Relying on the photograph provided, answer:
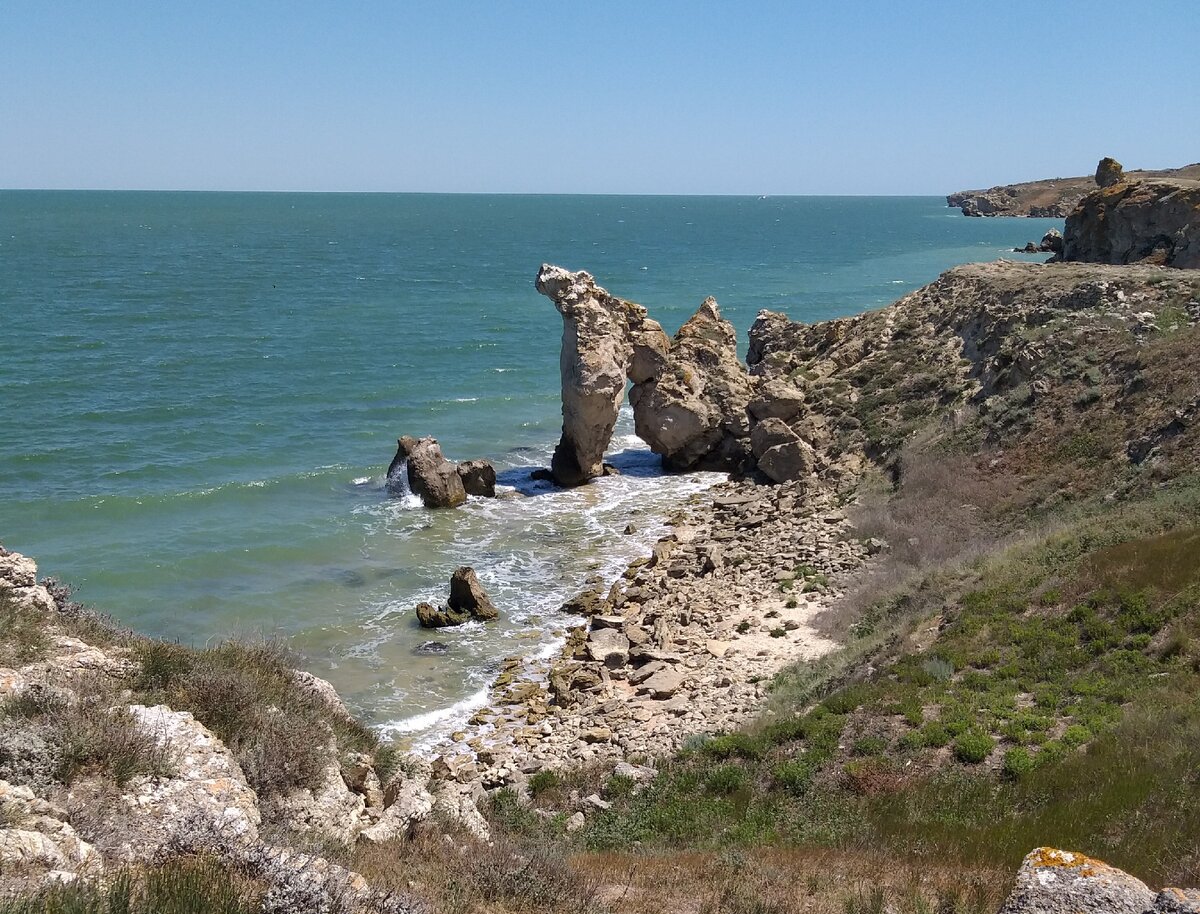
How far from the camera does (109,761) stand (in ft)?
28.5

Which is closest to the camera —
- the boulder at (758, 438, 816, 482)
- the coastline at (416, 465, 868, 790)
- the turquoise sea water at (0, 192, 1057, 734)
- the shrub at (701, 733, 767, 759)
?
the shrub at (701, 733, 767, 759)

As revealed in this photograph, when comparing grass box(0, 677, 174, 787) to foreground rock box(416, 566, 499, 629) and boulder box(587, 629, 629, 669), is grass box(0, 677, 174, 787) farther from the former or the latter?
foreground rock box(416, 566, 499, 629)

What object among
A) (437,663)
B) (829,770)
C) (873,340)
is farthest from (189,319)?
(829,770)

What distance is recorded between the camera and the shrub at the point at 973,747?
1297 cm

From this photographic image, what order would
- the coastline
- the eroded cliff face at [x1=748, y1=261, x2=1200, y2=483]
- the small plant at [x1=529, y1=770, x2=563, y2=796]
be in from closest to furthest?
the small plant at [x1=529, y1=770, x2=563, y2=796], the coastline, the eroded cliff face at [x1=748, y1=261, x2=1200, y2=483]

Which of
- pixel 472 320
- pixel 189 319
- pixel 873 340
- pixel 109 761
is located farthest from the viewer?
pixel 472 320

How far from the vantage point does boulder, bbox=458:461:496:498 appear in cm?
3559

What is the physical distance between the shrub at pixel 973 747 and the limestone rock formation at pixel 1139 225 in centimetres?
3382

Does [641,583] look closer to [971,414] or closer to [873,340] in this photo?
[971,414]

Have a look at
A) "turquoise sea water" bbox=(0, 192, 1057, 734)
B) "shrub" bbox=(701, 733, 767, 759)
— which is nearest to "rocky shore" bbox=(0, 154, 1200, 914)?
"shrub" bbox=(701, 733, 767, 759)

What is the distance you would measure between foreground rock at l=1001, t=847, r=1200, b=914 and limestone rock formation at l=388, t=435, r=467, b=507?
94.4 feet

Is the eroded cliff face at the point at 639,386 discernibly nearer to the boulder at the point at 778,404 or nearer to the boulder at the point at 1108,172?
the boulder at the point at 778,404

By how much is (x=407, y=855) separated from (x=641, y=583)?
1763 centimetres

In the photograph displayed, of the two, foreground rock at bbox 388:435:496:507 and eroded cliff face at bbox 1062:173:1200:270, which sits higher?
eroded cliff face at bbox 1062:173:1200:270
